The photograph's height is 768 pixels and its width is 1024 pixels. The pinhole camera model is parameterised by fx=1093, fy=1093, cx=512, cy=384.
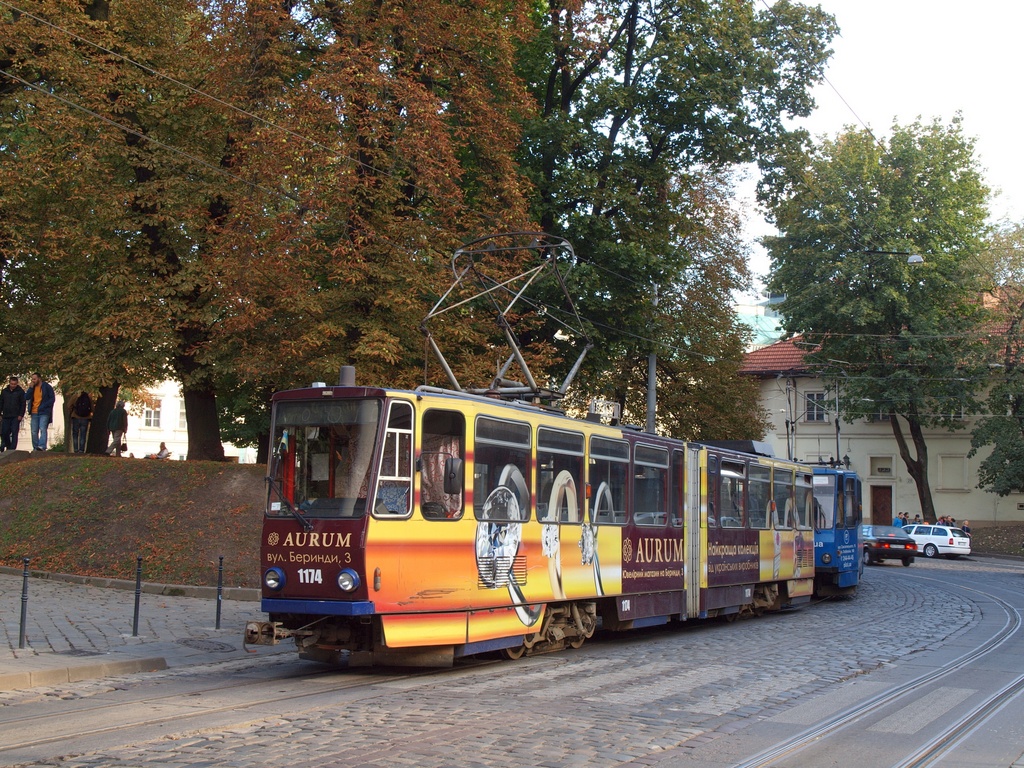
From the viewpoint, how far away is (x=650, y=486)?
16078mm

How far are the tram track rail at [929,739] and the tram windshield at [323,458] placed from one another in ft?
15.5

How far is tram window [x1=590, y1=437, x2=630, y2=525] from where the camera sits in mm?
14477

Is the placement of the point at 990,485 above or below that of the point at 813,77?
below

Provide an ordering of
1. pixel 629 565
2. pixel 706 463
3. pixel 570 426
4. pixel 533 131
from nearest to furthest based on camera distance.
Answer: pixel 570 426 < pixel 629 565 < pixel 706 463 < pixel 533 131

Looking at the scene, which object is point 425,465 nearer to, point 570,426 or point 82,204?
point 570,426

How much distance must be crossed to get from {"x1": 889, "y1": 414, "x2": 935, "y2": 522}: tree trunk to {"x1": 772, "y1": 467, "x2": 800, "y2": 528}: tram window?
34013 mm

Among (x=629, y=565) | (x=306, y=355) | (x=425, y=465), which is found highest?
(x=306, y=355)

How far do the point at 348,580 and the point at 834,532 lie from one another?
1661 centimetres

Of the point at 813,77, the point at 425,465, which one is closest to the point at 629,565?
the point at 425,465

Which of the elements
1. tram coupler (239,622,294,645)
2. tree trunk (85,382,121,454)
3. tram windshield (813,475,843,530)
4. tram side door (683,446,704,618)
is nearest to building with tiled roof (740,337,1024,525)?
tram windshield (813,475,843,530)

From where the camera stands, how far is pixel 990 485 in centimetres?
5288

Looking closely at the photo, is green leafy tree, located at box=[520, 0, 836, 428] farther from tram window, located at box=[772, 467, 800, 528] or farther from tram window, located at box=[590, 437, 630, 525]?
tram window, located at box=[590, 437, 630, 525]

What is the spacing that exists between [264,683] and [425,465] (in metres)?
2.68

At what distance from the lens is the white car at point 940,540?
47625mm
